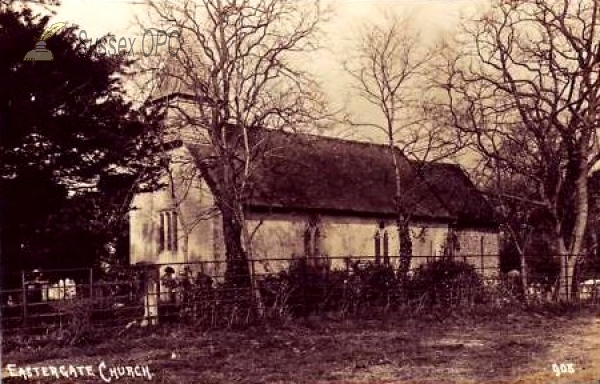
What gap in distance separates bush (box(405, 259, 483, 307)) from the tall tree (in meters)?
8.85

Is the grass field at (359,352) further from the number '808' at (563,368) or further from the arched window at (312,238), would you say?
the arched window at (312,238)

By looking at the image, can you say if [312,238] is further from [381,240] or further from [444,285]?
[444,285]

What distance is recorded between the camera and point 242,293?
1549cm

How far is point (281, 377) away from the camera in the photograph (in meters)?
9.05

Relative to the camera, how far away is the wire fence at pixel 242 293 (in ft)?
46.2

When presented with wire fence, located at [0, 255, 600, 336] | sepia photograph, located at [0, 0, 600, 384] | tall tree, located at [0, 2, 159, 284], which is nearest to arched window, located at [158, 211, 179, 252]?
sepia photograph, located at [0, 0, 600, 384]

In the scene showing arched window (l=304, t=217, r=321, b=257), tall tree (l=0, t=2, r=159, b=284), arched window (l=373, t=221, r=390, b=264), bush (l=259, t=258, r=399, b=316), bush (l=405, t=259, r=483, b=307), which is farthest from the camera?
arched window (l=373, t=221, r=390, b=264)

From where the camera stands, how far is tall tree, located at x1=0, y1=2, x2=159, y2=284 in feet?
51.2

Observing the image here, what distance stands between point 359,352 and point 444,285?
8.29m

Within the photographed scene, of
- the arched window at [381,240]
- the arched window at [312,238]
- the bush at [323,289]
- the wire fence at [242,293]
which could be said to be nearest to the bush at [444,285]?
the wire fence at [242,293]

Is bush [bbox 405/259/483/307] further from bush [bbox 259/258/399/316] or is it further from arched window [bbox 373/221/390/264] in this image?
arched window [bbox 373/221/390/264]

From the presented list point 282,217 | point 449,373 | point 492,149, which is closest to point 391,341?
point 449,373

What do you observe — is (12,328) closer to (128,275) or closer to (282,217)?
(128,275)

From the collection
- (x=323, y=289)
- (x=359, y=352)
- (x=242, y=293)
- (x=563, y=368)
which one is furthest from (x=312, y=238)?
(x=563, y=368)
